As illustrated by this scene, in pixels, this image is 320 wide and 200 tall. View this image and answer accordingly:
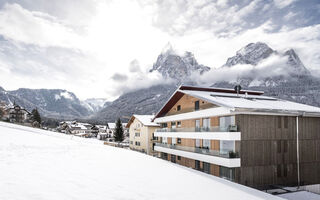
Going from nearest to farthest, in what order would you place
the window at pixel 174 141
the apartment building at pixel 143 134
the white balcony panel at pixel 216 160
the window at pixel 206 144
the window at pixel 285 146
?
the white balcony panel at pixel 216 160
the window at pixel 285 146
the window at pixel 206 144
the window at pixel 174 141
the apartment building at pixel 143 134

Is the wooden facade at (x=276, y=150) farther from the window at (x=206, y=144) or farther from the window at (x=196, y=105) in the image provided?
the window at (x=196, y=105)

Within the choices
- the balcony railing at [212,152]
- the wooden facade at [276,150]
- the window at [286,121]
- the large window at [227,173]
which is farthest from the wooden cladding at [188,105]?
the window at [286,121]

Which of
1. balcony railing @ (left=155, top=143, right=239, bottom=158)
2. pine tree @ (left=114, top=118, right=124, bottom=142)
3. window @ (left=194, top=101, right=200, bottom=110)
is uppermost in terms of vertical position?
window @ (left=194, top=101, right=200, bottom=110)

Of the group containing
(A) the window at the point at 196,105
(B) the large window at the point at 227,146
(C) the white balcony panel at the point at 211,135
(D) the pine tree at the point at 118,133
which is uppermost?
(A) the window at the point at 196,105

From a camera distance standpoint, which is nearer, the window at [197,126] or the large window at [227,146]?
the large window at [227,146]

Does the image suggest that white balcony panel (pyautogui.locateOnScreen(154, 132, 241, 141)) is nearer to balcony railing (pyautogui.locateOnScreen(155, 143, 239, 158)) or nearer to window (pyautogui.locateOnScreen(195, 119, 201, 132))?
window (pyautogui.locateOnScreen(195, 119, 201, 132))

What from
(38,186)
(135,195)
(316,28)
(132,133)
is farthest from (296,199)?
(132,133)

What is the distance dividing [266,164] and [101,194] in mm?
18802

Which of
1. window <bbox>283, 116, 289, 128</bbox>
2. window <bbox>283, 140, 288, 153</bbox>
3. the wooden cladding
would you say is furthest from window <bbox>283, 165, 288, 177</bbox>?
the wooden cladding

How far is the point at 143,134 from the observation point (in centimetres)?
4528

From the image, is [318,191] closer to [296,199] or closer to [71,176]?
[296,199]

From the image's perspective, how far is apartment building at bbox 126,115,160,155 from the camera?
4340 cm

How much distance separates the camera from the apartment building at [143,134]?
43.4 metres

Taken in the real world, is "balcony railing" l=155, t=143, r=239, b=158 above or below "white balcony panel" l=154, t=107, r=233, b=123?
below
